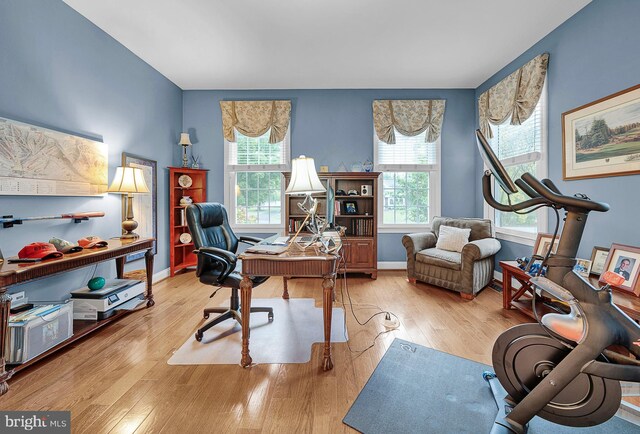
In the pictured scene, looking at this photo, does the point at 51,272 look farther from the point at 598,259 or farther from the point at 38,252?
the point at 598,259

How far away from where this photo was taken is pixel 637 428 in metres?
1.40

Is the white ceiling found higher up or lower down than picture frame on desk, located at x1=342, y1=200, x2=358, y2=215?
higher up

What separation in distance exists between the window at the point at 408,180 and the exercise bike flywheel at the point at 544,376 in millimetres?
3117

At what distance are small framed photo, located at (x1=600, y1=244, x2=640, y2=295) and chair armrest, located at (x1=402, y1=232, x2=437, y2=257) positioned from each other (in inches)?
72.2

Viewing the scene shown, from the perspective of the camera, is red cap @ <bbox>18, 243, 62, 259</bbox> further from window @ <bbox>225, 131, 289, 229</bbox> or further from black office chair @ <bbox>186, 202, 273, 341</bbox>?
window @ <bbox>225, 131, 289, 229</bbox>

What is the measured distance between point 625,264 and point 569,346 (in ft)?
4.86

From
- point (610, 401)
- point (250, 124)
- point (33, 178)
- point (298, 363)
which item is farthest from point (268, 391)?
point (250, 124)

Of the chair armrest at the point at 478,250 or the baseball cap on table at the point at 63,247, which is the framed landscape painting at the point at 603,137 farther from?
the baseball cap on table at the point at 63,247

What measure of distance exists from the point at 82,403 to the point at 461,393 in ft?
7.19

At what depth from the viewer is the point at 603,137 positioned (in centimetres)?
244

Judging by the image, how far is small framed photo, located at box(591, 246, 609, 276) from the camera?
2320 millimetres

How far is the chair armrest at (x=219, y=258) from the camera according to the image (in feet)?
6.87

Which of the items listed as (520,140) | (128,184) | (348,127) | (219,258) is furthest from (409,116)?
(128,184)

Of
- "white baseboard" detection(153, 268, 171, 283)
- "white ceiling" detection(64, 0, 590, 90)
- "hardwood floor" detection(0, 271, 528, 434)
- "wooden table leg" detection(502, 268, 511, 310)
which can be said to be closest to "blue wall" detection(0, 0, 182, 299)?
"white ceiling" detection(64, 0, 590, 90)
